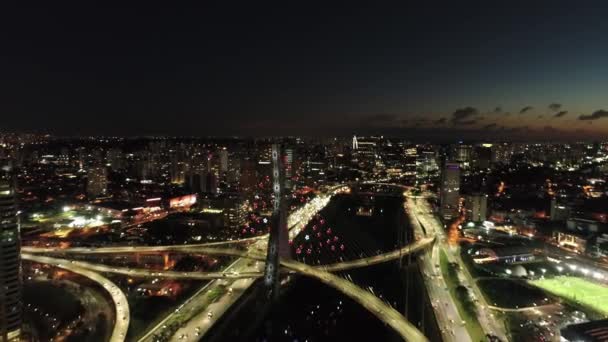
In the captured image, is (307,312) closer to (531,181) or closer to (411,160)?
(531,181)

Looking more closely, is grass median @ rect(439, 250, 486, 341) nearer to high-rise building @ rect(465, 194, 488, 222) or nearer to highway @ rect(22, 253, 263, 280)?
highway @ rect(22, 253, 263, 280)

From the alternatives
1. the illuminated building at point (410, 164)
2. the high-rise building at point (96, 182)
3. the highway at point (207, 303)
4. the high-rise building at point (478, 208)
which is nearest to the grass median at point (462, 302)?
the highway at point (207, 303)

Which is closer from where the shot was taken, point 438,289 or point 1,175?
point 1,175

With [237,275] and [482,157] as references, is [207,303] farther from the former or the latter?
[482,157]

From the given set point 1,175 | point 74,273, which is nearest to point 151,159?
point 74,273

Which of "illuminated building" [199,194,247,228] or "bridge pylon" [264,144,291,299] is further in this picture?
"illuminated building" [199,194,247,228]

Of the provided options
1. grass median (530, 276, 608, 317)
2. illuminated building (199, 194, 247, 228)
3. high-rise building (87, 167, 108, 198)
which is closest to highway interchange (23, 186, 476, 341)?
grass median (530, 276, 608, 317)

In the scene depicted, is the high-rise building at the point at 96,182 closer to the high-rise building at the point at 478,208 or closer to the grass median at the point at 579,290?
the high-rise building at the point at 478,208
